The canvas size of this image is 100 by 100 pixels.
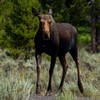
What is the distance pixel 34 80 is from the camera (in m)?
10.2

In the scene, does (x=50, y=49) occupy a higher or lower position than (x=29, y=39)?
higher

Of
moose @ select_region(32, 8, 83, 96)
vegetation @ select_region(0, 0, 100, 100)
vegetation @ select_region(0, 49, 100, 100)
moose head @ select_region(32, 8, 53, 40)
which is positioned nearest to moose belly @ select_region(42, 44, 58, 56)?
moose @ select_region(32, 8, 83, 96)

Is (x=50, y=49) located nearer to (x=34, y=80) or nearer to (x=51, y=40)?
(x=51, y=40)

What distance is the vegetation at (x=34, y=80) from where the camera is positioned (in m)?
6.10

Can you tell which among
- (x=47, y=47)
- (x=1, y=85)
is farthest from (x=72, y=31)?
(x=1, y=85)

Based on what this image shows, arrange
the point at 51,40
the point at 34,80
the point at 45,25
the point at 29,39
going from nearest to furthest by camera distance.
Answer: the point at 45,25, the point at 51,40, the point at 34,80, the point at 29,39

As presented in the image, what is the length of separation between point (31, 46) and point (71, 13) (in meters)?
3.85

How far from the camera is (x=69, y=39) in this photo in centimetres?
815

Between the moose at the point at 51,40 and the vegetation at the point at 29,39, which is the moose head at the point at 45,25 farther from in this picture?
the vegetation at the point at 29,39

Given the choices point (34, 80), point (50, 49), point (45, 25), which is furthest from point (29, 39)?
point (45, 25)

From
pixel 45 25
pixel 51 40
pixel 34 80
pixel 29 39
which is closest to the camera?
pixel 45 25

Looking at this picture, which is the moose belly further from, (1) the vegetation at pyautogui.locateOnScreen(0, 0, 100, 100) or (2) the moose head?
(1) the vegetation at pyautogui.locateOnScreen(0, 0, 100, 100)

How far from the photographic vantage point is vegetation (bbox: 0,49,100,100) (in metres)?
6.10

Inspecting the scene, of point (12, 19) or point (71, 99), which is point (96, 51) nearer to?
point (12, 19)
